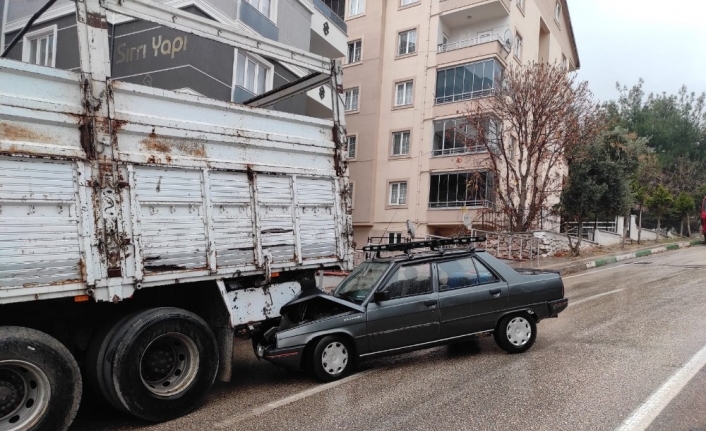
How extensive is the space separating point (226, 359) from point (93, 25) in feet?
11.6

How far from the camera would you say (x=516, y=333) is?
6.71 metres

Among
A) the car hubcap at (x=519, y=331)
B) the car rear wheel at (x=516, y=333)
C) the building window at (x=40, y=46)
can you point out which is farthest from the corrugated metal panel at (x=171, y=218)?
the building window at (x=40, y=46)

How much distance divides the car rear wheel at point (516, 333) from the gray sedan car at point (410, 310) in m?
0.01

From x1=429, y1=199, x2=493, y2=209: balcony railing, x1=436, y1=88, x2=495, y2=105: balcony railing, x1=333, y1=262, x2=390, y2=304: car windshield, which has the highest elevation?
x1=436, y1=88, x2=495, y2=105: balcony railing

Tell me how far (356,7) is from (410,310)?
2711 cm

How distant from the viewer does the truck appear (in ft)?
13.7

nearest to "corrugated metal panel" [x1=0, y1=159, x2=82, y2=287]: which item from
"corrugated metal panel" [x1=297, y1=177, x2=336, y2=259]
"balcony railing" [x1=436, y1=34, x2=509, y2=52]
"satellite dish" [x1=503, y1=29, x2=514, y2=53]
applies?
"corrugated metal panel" [x1=297, y1=177, x2=336, y2=259]

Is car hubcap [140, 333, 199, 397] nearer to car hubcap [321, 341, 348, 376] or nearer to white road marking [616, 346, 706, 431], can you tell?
car hubcap [321, 341, 348, 376]

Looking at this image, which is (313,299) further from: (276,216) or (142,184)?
(142,184)

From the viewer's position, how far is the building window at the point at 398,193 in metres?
27.3

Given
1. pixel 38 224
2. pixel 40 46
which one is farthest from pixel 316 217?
pixel 40 46

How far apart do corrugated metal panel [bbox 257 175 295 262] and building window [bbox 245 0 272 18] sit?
11.3 meters

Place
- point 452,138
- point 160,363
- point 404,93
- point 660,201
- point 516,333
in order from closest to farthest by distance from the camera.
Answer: point 160,363 → point 516,333 → point 452,138 → point 404,93 → point 660,201

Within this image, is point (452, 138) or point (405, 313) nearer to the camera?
point (405, 313)
